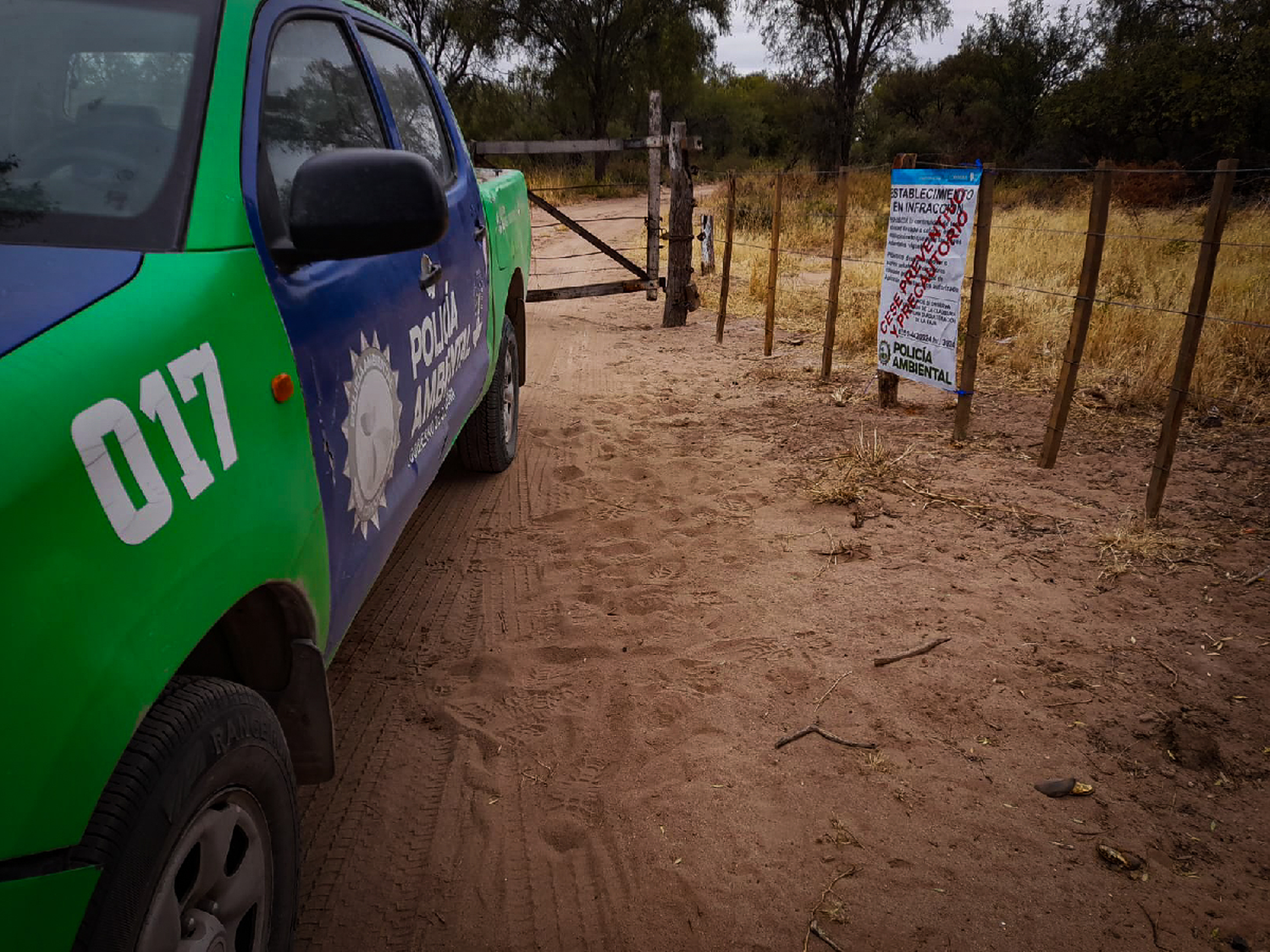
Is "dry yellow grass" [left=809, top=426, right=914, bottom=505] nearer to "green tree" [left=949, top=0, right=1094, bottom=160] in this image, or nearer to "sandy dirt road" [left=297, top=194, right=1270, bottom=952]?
"sandy dirt road" [left=297, top=194, right=1270, bottom=952]

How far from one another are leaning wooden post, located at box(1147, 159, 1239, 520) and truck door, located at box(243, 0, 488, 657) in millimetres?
3218

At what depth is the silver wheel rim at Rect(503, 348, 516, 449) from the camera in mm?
4664

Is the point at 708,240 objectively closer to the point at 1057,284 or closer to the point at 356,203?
the point at 1057,284

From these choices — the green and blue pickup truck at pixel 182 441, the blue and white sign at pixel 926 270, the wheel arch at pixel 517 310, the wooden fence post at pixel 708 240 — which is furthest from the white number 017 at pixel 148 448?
the wooden fence post at pixel 708 240

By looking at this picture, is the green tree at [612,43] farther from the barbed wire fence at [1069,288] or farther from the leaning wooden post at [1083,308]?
the leaning wooden post at [1083,308]

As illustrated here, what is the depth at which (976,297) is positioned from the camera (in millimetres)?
5023

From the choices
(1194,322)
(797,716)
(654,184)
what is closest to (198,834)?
(797,716)

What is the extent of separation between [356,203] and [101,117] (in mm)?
524

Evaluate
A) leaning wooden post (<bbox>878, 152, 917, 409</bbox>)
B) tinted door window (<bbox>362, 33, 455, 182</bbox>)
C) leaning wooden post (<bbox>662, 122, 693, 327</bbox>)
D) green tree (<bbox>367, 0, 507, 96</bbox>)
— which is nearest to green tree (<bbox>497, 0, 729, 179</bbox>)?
green tree (<bbox>367, 0, 507, 96</bbox>)

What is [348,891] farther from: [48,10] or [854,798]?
[48,10]

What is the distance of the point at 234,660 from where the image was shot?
65.2 inches

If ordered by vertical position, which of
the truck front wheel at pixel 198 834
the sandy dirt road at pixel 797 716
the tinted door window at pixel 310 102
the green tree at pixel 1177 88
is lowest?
the sandy dirt road at pixel 797 716

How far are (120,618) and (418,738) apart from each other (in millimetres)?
1685

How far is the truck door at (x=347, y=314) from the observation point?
1.76 meters
